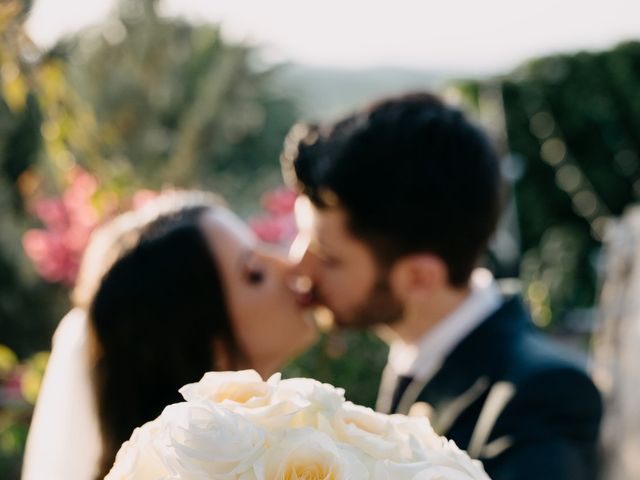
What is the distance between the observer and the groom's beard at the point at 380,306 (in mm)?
2867

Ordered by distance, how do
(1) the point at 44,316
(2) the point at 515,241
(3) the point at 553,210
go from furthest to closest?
(3) the point at 553,210
(2) the point at 515,241
(1) the point at 44,316

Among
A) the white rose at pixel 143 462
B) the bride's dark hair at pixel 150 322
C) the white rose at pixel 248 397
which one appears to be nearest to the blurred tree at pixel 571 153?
the bride's dark hair at pixel 150 322

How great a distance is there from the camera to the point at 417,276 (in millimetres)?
2877

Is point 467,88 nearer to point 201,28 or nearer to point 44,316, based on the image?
point 44,316

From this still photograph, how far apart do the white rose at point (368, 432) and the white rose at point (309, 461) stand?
0.05 m

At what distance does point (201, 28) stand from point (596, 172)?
520 inches

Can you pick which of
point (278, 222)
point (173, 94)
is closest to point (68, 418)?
point (278, 222)

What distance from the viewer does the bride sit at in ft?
8.11

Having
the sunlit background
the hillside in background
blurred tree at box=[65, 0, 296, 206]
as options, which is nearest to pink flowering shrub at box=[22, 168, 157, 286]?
the sunlit background

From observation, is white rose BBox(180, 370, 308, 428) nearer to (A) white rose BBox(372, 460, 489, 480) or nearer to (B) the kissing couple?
(A) white rose BBox(372, 460, 489, 480)

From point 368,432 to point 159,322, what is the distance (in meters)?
1.55

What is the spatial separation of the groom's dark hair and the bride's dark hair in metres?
0.56

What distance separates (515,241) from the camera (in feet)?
36.7

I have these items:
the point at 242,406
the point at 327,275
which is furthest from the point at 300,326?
the point at 242,406
